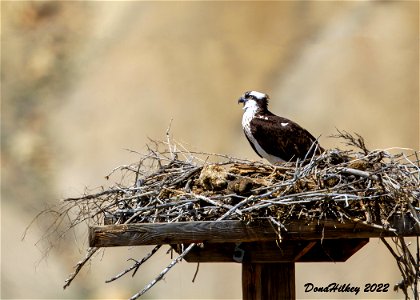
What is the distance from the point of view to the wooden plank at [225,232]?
14.7 ft

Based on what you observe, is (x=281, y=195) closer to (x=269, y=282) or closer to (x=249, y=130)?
(x=269, y=282)

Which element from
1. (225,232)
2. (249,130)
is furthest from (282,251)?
(249,130)

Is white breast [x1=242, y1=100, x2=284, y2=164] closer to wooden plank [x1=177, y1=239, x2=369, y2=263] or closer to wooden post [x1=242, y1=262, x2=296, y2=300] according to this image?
wooden plank [x1=177, y1=239, x2=369, y2=263]

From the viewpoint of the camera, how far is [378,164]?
4691 mm

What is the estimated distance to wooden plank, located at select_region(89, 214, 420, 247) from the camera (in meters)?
4.48

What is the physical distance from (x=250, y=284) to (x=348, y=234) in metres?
0.84

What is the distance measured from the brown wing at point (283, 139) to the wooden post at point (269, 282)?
4.89ft

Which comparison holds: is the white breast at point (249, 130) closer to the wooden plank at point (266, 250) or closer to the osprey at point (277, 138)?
the osprey at point (277, 138)

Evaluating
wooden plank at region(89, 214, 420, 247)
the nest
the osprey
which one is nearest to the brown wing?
the osprey

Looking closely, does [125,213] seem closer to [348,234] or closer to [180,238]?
[180,238]

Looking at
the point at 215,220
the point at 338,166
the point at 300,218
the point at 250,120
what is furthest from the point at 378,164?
the point at 250,120

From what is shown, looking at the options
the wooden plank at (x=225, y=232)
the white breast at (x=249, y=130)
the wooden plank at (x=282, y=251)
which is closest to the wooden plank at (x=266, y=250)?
the wooden plank at (x=282, y=251)

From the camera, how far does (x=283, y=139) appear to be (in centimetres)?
656

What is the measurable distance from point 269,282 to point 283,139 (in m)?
1.83
